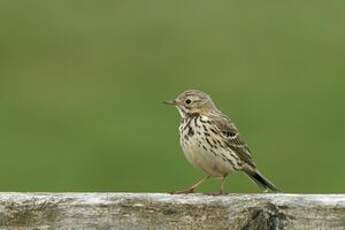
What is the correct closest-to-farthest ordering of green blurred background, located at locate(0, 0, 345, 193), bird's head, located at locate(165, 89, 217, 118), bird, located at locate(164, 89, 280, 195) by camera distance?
bird, located at locate(164, 89, 280, 195) → bird's head, located at locate(165, 89, 217, 118) → green blurred background, located at locate(0, 0, 345, 193)

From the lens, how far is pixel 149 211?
6.11 metres

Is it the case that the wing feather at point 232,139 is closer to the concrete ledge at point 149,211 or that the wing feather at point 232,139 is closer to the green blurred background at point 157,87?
the concrete ledge at point 149,211

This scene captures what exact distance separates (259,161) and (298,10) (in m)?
13.2

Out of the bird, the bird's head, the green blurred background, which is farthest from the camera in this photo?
the green blurred background

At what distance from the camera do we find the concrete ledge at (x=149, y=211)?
236 inches

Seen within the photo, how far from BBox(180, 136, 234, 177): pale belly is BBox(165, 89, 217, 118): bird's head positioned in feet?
1.49

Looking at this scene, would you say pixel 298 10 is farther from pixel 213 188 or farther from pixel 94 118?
pixel 213 188

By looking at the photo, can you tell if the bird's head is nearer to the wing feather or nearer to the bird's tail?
the wing feather

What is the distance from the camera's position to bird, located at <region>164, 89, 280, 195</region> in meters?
9.23

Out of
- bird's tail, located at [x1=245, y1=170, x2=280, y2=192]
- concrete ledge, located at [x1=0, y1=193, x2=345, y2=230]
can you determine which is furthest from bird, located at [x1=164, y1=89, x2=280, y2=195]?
concrete ledge, located at [x1=0, y1=193, x2=345, y2=230]

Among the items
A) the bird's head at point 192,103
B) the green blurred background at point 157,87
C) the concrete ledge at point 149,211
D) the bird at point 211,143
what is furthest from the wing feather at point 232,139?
the green blurred background at point 157,87

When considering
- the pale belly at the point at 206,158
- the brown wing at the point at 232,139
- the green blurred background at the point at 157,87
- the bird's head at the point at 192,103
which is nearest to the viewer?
the pale belly at the point at 206,158

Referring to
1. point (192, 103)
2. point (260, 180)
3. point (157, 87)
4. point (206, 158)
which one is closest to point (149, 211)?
point (206, 158)

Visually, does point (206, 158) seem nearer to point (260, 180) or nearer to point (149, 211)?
point (260, 180)
